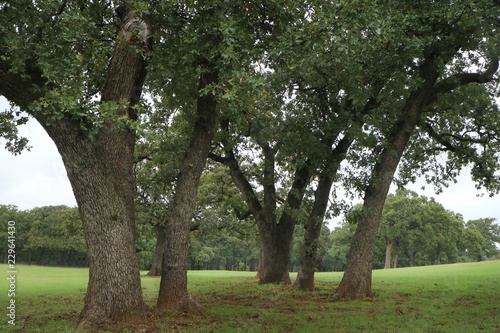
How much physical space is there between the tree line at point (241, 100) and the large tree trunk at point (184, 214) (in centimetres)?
→ 4

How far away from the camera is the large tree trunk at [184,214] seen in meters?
9.52

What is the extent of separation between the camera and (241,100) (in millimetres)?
9789

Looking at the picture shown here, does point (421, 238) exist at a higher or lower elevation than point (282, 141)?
lower

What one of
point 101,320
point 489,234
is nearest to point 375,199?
point 101,320

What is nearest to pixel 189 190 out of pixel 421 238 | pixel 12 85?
pixel 12 85

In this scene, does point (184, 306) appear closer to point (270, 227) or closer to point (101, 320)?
point (101, 320)

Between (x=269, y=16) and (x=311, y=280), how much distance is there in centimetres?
1075

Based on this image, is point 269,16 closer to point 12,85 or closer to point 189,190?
point 189,190

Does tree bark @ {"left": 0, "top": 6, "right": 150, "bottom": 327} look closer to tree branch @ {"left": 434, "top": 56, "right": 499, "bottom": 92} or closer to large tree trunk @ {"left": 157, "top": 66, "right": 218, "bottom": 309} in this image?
large tree trunk @ {"left": 157, "top": 66, "right": 218, "bottom": 309}

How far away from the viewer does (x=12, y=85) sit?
731 centimetres

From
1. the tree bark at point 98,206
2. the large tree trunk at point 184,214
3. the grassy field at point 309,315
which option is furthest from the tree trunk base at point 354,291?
the tree bark at point 98,206

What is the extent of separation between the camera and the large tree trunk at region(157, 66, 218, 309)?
9.52m

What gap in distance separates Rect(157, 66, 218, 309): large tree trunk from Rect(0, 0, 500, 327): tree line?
0.12ft

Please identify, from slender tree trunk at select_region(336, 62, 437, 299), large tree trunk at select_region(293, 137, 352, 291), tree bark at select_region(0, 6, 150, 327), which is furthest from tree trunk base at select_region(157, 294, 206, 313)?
large tree trunk at select_region(293, 137, 352, 291)
